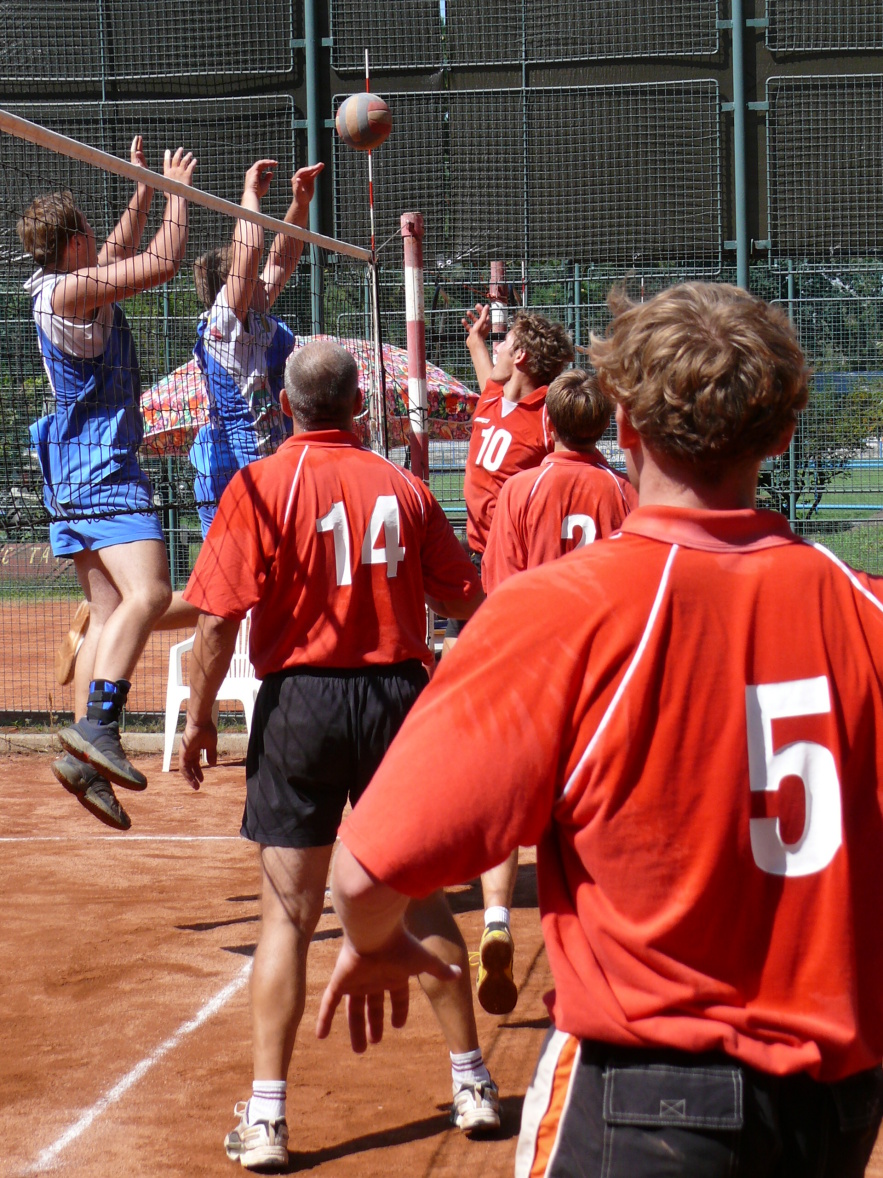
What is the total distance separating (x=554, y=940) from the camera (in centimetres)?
165

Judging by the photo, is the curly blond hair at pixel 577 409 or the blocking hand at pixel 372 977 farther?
the curly blond hair at pixel 577 409

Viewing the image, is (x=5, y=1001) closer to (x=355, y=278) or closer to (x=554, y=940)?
(x=554, y=940)

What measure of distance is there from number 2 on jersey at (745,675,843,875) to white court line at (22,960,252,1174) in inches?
108

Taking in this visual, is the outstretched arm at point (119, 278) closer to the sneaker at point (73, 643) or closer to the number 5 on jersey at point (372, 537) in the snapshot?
the number 5 on jersey at point (372, 537)

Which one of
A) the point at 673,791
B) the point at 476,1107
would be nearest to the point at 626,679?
the point at 673,791

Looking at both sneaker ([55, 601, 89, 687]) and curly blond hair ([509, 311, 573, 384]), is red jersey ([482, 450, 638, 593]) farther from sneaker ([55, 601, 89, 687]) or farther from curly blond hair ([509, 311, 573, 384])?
sneaker ([55, 601, 89, 687])

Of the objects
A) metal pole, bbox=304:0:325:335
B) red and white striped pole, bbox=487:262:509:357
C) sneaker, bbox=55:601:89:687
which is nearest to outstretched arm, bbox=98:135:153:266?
sneaker, bbox=55:601:89:687

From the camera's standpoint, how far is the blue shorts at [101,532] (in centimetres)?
489

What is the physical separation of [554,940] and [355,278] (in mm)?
7440

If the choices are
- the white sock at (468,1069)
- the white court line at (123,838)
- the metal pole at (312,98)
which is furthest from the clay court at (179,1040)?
the metal pole at (312,98)

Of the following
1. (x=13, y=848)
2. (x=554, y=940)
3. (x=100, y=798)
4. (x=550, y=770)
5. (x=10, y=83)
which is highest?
(x=10, y=83)

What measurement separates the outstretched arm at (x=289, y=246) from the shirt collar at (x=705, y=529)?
15.1ft

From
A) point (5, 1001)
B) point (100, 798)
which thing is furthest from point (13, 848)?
point (100, 798)

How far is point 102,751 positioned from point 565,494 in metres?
1.99
